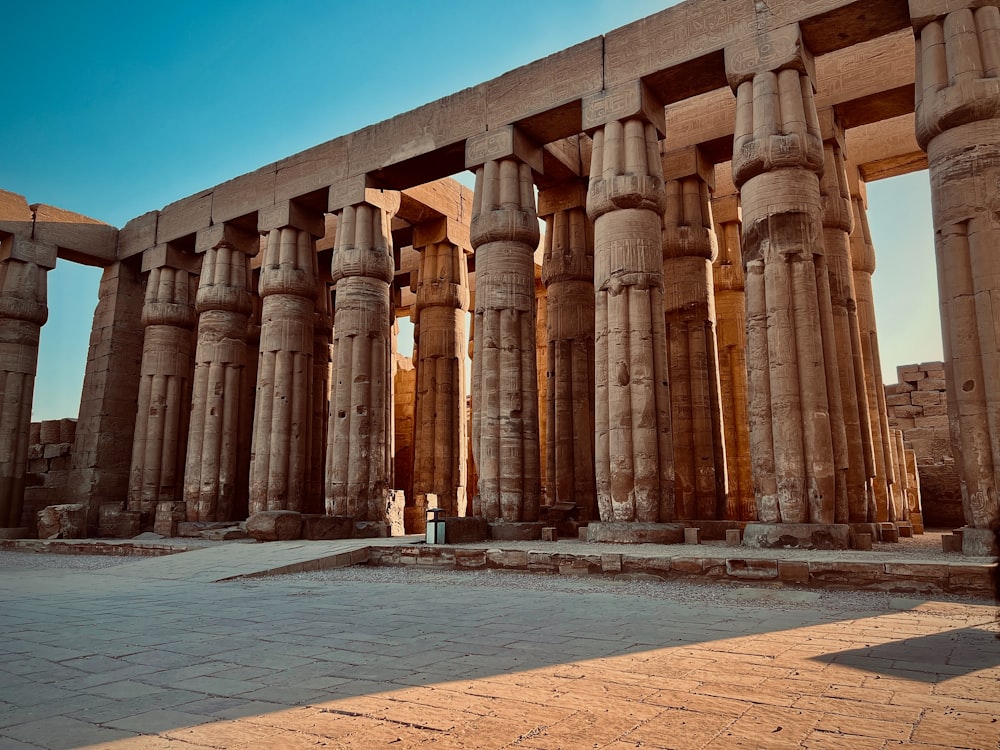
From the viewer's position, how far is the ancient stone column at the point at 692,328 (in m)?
14.0

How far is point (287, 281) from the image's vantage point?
53.7ft

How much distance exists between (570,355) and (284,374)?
632cm

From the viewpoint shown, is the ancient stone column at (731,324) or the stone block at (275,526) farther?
the ancient stone column at (731,324)

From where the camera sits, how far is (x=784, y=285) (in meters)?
10.2

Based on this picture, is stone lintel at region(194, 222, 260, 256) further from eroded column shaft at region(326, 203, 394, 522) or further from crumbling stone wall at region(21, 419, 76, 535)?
crumbling stone wall at region(21, 419, 76, 535)

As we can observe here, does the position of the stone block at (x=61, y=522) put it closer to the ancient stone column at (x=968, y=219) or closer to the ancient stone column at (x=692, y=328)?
the ancient stone column at (x=692, y=328)

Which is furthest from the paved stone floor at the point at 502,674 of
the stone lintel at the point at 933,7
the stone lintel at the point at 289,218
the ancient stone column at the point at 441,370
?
the stone lintel at the point at 289,218

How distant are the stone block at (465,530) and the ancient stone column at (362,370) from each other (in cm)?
342

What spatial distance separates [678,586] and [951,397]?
4291 mm

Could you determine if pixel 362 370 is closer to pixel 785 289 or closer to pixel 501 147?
pixel 501 147

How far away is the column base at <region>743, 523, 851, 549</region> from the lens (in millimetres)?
9336

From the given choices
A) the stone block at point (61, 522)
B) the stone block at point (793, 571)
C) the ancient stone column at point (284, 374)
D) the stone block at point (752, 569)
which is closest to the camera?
the stone block at point (793, 571)

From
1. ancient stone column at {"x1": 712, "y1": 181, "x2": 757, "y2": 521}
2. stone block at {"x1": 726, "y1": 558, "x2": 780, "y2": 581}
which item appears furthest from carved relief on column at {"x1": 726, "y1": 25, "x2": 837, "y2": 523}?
ancient stone column at {"x1": 712, "y1": 181, "x2": 757, "y2": 521}

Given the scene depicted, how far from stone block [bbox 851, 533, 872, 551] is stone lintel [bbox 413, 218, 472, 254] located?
39.0ft
